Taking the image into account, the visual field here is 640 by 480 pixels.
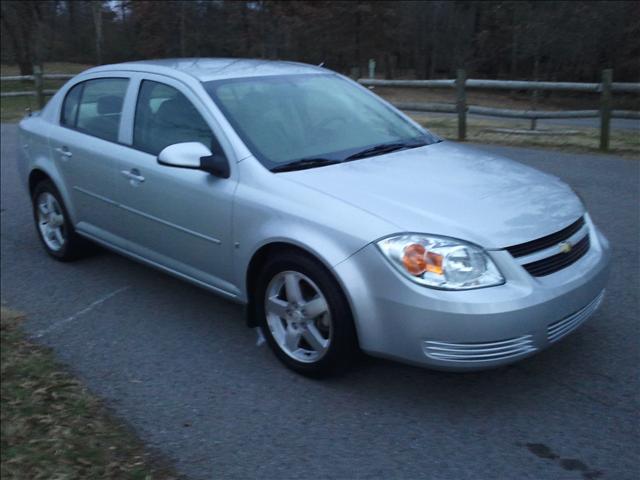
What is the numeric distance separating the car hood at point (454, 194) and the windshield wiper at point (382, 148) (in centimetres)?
7

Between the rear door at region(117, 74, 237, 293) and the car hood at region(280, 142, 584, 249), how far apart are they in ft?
1.91

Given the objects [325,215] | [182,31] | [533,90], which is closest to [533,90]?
[533,90]

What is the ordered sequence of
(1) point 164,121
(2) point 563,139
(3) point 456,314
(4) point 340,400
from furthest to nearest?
1. (2) point 563,139
2. (1) point 164,121
3. (4) point 340,400
4. (3) point 456,314

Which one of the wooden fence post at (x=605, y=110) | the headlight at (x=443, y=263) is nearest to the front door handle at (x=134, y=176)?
the headlight at (x=443, y=263)

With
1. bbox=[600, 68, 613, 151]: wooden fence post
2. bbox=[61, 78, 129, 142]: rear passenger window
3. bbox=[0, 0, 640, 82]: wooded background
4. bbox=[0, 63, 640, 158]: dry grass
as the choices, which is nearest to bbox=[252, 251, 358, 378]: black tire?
bbox=[61, 78, 129, 142]: rear passenger window

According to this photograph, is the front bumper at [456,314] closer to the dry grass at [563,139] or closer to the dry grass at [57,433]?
the dry grass at [57,433]

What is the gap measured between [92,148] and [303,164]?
6.50 feet

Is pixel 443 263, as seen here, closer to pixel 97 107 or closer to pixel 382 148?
pixel 382 148

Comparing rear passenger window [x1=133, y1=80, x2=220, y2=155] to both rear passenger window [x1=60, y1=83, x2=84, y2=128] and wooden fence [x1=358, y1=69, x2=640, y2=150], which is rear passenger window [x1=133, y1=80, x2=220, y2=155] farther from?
wooden fence [x1=358, y1=69, x2=640, y2=150]

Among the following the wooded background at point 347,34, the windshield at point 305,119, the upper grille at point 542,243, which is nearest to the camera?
the upper grille at point 542,243

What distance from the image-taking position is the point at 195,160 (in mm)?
4160

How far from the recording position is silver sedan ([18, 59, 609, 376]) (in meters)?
3.32

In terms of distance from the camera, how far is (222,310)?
4938 mm

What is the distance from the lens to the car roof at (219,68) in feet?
15.5
